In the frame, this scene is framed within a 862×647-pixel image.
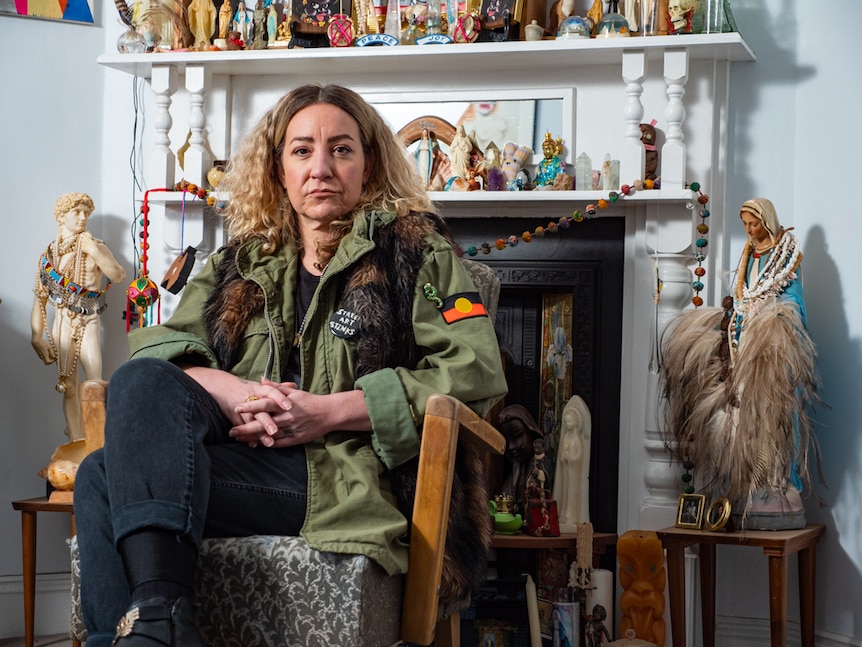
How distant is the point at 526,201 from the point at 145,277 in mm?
1087

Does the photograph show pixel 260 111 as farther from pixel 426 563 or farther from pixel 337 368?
pixel 426 563

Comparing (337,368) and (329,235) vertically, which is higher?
(329,235)

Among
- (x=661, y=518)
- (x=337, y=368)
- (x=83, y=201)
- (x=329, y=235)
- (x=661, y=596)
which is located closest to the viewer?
(x=337, y=368)

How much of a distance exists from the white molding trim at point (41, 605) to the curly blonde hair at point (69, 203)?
3.47ft

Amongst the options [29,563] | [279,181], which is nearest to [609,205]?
[279,181]

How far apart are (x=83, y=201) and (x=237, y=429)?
5.27 ft

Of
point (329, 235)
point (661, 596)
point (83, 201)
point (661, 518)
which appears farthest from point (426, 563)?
point (83, 201)

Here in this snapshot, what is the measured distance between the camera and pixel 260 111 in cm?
316

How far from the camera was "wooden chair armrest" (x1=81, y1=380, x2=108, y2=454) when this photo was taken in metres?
1.90

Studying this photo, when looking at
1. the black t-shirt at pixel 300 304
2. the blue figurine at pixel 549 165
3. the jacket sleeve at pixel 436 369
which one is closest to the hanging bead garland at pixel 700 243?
the blue figurine at pixel 549 165

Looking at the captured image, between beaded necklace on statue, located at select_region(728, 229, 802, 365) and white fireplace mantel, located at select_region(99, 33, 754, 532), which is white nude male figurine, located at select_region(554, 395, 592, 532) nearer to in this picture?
white fireplace mantel, located at select_region(99, 33, 754, 532)

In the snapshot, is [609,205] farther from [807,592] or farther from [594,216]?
[807,592]

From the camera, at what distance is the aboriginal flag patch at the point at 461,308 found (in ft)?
5.86

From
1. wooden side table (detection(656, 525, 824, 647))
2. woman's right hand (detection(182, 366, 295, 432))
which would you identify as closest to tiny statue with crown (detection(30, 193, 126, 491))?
woman's right hand (detection(182, 366, 295, 432))
